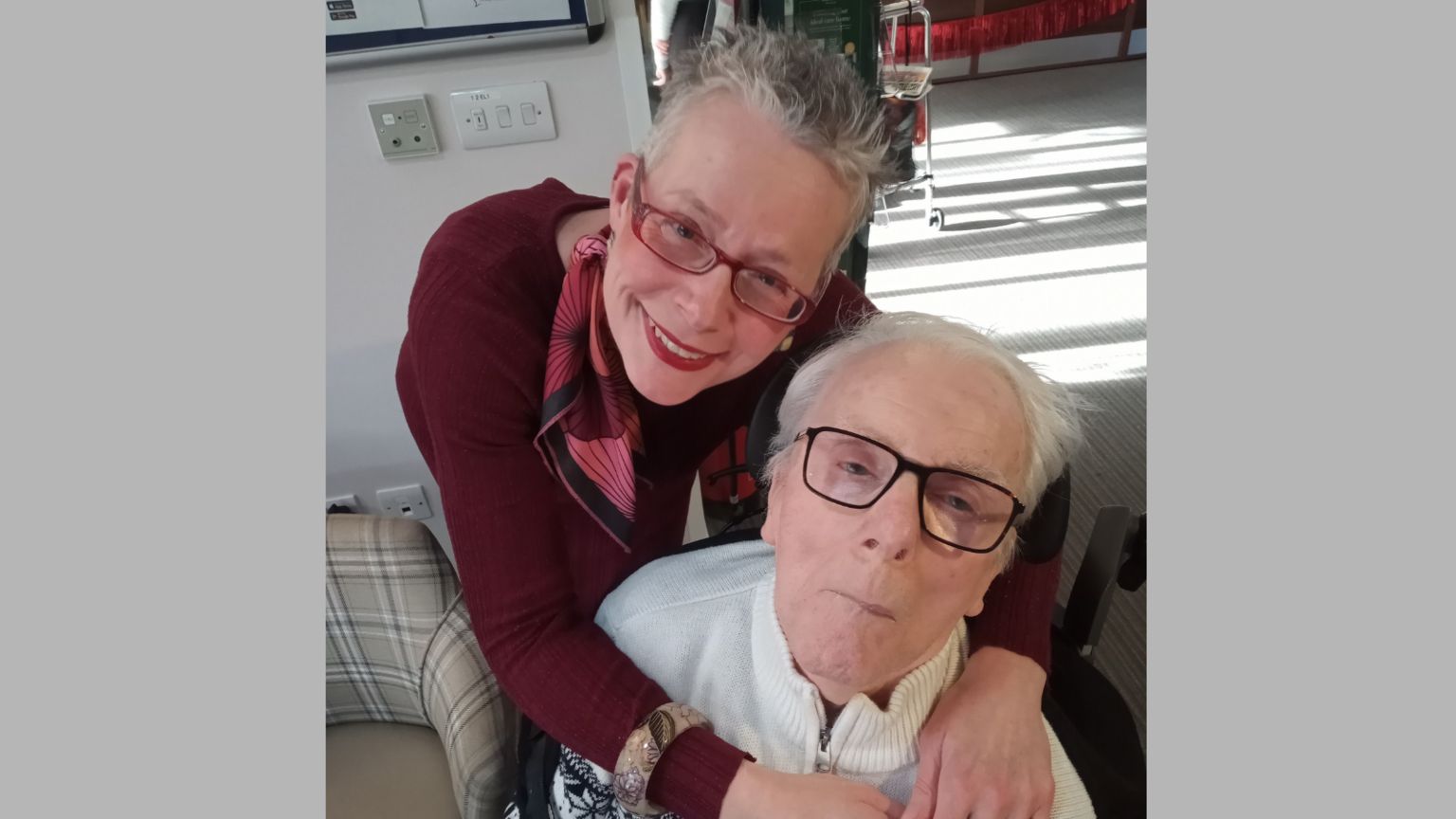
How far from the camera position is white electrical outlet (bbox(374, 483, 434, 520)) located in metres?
2.00

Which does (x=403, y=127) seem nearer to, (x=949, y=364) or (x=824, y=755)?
(x=949, y=364)

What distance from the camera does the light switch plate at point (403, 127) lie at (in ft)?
4.75

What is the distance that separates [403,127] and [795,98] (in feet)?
3.46

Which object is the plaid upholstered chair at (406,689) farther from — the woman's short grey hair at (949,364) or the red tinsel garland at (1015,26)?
the red tinsel garland at (1015,26)

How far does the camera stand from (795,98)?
745 millimetres

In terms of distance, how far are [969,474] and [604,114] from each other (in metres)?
1.12

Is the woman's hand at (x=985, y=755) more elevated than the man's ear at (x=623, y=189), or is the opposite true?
the man's ear at (x=623, y=189)

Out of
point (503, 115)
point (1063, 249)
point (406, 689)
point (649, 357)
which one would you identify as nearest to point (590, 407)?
point (649, 357)

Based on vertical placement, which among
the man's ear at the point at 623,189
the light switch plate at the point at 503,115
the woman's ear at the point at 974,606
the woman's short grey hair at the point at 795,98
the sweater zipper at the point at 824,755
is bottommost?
the sweater zipper at the point at 824,755

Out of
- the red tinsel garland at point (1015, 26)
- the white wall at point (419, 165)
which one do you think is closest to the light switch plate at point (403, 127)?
the white wall at point (419, 165)

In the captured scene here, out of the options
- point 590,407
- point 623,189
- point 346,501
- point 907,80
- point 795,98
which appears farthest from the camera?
point 907,80

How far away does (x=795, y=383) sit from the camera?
94cm

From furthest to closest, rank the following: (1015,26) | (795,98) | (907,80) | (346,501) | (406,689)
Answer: (1015,26) < (907,80) < (346,501) < (406,689) < (795,98)

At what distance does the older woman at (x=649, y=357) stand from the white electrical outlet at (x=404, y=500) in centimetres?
107
